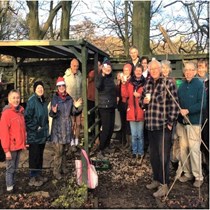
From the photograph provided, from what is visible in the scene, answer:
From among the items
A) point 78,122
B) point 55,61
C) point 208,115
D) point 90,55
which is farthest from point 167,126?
point 55,61

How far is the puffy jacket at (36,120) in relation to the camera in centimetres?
541

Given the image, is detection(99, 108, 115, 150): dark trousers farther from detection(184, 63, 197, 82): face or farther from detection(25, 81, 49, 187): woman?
detection(184, 63, 197, 82): face

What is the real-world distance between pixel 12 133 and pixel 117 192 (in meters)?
1.81

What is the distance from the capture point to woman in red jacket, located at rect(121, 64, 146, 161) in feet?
21.6

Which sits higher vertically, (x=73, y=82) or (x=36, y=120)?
(x=73, y=82)

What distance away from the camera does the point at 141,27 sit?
391 inches

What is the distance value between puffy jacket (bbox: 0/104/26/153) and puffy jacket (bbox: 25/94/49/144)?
175 mm

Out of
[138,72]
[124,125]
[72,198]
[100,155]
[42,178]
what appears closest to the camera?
[72,198]

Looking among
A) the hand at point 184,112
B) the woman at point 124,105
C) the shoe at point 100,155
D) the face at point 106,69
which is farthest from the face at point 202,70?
the shoe at point 100,155

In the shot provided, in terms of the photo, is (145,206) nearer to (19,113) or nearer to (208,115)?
(208,115)

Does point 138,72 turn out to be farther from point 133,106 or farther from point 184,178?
point 184,178

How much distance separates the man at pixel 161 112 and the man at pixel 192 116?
274 mm

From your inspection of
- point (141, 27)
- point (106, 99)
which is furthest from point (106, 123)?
point (141, 27)

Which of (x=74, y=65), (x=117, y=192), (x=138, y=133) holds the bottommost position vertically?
(x=117, y=192)
